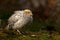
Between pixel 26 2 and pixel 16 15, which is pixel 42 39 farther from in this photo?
pixel 26 2

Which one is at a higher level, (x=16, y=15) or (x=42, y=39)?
(x=16, y=15)

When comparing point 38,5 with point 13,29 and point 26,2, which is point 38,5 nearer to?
point 26,2

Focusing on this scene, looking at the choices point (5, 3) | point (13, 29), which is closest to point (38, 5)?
point (5, 3)

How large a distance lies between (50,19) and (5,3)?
3301 millimetres

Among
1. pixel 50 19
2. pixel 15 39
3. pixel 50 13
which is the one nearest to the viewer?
pixel 15 39

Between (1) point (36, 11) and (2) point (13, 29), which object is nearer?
(2) point (13, 29)

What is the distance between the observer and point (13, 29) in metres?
9.34

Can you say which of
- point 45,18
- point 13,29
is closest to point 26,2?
point 45,18

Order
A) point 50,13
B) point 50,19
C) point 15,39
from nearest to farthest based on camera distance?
1. point 15,39
2. point 50,19
3. point 50,13

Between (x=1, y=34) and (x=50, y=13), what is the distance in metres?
9.30

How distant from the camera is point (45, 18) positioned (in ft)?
56.7

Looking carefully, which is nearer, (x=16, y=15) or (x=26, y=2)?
(x=16, y=15)

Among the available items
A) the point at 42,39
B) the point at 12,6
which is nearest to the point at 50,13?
the point at 12,6

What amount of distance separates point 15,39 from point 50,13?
9375 millimetres
